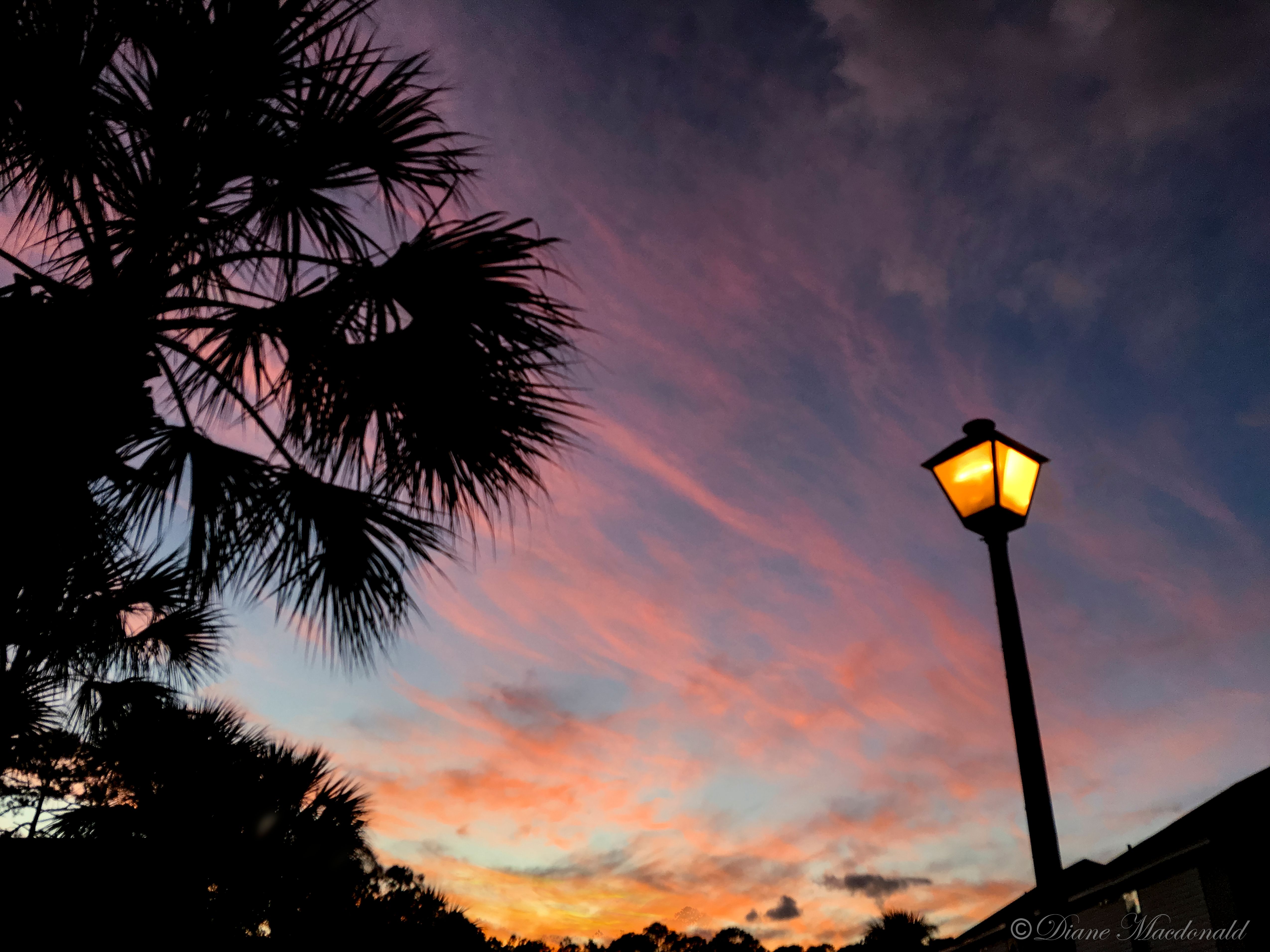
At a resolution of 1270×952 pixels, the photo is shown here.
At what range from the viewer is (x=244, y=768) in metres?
9.29

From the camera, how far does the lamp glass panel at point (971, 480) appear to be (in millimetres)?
3842

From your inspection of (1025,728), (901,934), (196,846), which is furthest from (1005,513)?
(901,934)

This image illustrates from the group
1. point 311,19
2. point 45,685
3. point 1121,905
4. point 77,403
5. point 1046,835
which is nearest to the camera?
point 1046,835

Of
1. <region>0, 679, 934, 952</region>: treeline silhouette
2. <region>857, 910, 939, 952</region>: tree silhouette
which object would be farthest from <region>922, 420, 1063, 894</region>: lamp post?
<region>857, 910, 939, 952</region>: tree silhouette

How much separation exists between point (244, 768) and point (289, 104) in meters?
7.30

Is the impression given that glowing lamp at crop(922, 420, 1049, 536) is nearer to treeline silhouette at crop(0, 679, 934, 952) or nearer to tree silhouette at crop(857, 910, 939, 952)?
treeline silhouette at crop(0, 679, 934, 952)

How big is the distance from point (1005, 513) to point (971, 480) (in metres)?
0.22

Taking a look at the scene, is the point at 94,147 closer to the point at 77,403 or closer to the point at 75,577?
the point at 77,403

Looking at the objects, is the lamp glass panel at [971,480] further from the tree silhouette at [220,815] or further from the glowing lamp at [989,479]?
the tree silhouette at [220,815]

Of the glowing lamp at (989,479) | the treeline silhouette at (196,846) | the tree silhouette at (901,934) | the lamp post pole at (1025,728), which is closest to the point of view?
the lamp post pole at (1025,728)

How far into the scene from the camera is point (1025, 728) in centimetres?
333

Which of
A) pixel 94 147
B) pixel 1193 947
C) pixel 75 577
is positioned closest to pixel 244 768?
pixel 75 577

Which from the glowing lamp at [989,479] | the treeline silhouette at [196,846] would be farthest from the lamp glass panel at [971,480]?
the treeline silhouette at [196,846]

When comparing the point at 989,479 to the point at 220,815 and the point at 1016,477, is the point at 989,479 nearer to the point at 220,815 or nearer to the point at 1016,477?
the point at 1016,477
